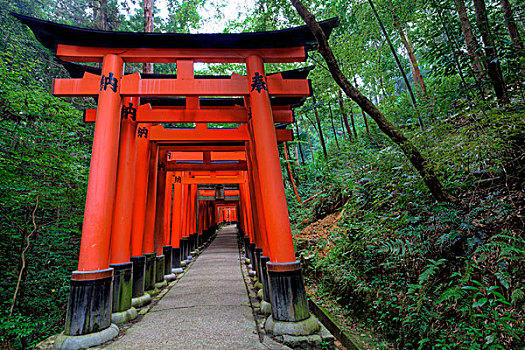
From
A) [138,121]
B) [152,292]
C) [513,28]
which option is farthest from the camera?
[152,292]

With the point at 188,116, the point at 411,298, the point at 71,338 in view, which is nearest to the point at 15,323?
the point at 71,338

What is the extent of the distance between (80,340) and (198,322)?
1.66m

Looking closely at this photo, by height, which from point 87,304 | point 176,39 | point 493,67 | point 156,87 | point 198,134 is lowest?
point 87,304

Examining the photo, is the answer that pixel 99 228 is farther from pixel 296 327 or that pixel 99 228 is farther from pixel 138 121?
pixel 296 327

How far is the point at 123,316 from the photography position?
4566 mm

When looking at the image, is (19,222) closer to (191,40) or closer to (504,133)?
(191,40)

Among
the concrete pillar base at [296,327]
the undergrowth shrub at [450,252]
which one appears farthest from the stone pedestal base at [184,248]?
the concrete pillar base at [296,327]

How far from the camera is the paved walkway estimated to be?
3553 millimetres

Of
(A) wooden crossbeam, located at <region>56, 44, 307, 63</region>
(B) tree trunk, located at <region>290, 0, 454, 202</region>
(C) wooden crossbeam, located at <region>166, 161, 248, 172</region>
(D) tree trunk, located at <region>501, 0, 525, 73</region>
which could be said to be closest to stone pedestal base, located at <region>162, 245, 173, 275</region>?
(C) wooden crossbeam, located at <region>166, 161, 248, 172</region>

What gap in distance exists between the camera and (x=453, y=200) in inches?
145

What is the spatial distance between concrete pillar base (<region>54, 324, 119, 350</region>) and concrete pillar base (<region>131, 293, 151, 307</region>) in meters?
1.74

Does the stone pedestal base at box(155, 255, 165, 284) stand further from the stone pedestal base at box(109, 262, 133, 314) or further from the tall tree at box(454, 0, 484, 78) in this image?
the tall tree at box(454, 0, 484, 78)

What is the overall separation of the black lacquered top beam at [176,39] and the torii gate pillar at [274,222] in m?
0.37

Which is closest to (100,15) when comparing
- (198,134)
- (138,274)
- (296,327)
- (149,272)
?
(198,134)
